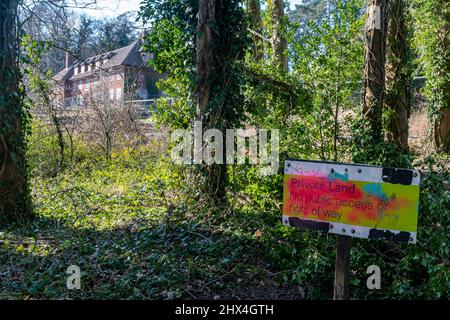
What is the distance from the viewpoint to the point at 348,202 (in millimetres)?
3027

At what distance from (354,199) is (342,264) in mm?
578

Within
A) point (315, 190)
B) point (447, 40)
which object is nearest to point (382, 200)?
point (315, 190)

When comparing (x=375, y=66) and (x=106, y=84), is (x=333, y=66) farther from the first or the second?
(x=106, y=84)

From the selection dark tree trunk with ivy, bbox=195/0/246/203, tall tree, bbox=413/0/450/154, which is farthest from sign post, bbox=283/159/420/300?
Answer: tall tree, bbox=413/0/450/154

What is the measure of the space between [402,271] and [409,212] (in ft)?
5.36

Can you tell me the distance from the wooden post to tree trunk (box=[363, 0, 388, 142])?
129 inches

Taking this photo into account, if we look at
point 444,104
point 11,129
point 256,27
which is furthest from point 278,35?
point 444,104

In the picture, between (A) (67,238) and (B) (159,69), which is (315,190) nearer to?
(A) (67,238)

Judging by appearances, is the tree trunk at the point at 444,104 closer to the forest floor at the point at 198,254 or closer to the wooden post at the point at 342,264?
the forest floor at the point at 198,254

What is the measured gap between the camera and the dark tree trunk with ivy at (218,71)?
6.27m

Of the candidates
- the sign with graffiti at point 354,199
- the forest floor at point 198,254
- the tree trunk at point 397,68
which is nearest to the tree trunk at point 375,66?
the tree trunk at point 397,68

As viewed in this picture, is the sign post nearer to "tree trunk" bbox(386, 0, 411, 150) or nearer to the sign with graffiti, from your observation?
the sign with graffiti

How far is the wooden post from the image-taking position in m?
3.14
